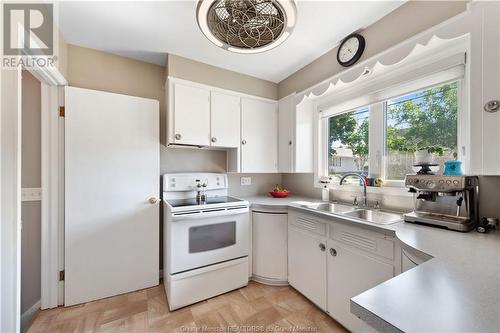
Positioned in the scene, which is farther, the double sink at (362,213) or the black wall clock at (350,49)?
the black wall clock at (350,49)

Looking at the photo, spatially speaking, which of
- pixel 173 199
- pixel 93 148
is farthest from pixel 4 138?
pixel 173 199

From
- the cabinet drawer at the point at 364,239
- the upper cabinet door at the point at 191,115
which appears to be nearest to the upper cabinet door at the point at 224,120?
the upper cabinet door at the point at 191,115

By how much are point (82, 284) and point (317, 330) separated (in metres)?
1.98

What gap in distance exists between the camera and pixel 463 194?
46.4 inches

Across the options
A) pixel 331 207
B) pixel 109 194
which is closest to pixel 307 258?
pixel 331 207

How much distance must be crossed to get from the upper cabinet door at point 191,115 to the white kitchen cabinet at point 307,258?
1234 millimetres

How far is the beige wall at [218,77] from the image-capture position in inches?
83.0

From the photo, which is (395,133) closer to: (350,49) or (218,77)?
(350,49)

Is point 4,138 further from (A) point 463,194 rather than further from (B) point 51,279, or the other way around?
(A) point 463,194

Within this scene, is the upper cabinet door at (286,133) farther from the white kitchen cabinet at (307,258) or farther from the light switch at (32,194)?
the light switch at (32,194)

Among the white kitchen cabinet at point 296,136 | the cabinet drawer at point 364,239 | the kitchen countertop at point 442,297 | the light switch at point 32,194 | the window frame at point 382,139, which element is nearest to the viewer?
the kitchen countertop at point 442,297

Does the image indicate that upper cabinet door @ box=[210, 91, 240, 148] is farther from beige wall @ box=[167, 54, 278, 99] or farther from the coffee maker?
the coffee maker

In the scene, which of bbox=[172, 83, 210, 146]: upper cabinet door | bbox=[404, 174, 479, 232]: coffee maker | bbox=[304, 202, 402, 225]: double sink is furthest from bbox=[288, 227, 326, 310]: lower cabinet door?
bbox=[172, 83, 210, 146]: upper cabinet door

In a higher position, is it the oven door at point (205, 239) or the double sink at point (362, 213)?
the double sink at point (362, 213)
